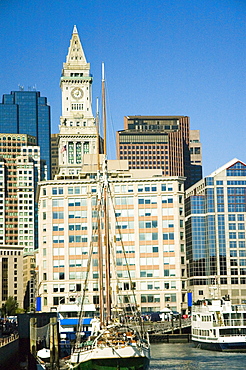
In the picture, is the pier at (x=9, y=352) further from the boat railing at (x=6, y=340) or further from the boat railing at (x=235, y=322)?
the boat railing at (x=235, y=322)

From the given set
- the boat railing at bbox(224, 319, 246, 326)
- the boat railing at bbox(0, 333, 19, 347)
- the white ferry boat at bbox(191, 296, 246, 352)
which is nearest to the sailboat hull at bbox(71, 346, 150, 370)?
the boat railing at bbox(0, 333, 19, 347)

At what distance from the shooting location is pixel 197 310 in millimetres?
128000

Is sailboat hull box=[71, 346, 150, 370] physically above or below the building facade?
below

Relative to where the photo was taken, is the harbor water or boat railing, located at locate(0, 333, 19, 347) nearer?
boat railing, located at locate(0, 333, 19, 347)

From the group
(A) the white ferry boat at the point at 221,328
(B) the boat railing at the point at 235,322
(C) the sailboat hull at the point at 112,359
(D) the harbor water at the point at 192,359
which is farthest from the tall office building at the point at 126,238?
(C) the sailboat hull at the point at 112,359

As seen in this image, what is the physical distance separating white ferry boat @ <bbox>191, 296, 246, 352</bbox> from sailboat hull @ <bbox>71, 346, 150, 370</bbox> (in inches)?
1703

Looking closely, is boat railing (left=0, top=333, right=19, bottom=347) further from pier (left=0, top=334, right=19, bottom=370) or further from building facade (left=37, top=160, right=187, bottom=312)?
building facade (left=37, top=160, right=187, bottom=312)

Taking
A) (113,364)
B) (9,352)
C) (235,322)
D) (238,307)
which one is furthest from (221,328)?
(113,364)

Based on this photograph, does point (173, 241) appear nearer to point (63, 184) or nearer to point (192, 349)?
point (63, 184)

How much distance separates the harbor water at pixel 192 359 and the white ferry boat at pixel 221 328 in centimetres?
191

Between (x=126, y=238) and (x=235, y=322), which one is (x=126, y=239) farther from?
(x=235, y=322)

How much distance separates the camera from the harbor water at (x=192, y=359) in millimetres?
95312

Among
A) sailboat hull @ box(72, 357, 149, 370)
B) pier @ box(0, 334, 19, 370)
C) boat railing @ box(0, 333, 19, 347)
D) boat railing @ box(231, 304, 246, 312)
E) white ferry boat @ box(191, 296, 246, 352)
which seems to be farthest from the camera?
boat railing @ box(231, 304, 246, 312)

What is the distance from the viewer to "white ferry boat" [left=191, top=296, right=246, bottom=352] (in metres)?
117
